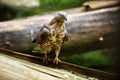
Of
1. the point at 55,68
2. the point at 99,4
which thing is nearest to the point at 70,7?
the point at 99,4

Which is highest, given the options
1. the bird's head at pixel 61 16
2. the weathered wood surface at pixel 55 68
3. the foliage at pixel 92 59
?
the bird's head at pixel 61 16

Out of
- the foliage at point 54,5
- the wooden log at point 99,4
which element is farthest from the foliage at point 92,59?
the foliage at point 54,5

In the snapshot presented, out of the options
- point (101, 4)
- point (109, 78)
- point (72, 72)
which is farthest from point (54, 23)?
point (101, 4)

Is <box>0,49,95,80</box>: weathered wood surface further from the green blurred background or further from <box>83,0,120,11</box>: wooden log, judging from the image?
<box>83,0,120,11</box>: wooden log

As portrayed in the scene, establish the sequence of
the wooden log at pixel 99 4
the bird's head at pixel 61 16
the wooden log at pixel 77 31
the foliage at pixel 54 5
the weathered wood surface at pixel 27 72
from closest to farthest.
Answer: the weathered wood surface at pixel 27 72 < the bird's head at pixel 61 16 < the wooden log at pixel 77 31 < the wooden log at pixel 99 4 < the foliage at pixel 54 5

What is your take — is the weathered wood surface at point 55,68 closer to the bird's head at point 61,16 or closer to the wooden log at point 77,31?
the bird's head at point 61,16

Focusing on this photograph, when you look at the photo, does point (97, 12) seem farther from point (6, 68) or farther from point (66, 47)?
point (6, 68)

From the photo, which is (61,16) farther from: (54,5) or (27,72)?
(54,5)

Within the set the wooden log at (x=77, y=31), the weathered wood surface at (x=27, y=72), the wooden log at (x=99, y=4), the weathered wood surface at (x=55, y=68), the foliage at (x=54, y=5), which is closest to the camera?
the weathered wood surface at (x=27, y=72)

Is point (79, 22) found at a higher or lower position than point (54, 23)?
lower
